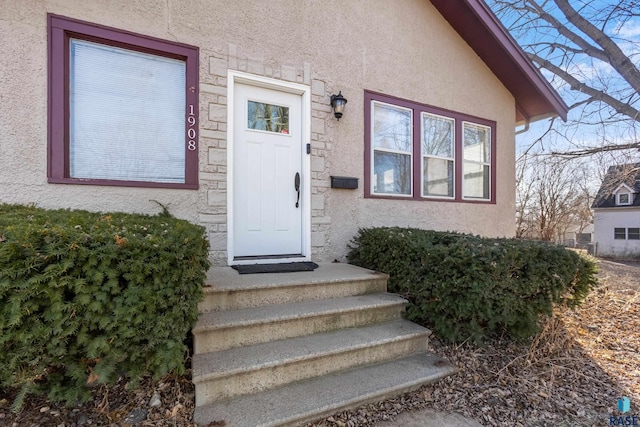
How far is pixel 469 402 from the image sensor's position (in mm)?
2342

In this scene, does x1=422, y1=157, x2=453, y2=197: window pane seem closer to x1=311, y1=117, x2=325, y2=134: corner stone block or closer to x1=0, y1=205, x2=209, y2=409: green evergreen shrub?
x1=311, y1=117, x2=325, y2=134: corner stone block

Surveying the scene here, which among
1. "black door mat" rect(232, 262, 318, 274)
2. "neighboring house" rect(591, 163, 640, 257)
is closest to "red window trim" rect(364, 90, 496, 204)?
"black door mat" rect(232, 262, 318, 274)

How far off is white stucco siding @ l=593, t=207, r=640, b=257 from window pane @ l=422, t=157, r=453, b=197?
2009cm

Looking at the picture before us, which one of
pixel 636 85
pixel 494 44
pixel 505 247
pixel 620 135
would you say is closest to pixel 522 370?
pixel 505 247

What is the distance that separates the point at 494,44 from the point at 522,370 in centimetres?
507

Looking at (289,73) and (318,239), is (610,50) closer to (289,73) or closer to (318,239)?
(289,73)

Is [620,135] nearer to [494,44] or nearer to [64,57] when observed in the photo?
[494,44]

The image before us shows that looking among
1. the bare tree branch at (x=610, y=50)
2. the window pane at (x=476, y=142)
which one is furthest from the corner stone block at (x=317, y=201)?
the bare tree branch at (x=610, y=50)

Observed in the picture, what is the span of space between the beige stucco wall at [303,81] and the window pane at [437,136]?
1.00ft

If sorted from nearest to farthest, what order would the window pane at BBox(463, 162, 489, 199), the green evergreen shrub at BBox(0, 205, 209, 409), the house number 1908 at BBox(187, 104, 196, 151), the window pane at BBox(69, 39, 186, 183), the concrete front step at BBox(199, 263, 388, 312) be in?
the green evergreen shrub at BBox(0, 205, 209, 409) → the concrete front step at BBox(199, 263, 388, 312) → the window pane at BBox(69, 39, 186, 183) → the house number 1908 at BBox(187, 104, 196, 151) → the window pane at BBox(463, 162, 489, 199)

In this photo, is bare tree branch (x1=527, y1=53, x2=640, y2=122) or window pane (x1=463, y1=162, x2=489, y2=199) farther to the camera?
bare tree branch (x1=527, y1=53, x2=640, y2=122)

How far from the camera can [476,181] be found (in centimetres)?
586

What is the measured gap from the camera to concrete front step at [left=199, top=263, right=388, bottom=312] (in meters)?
2.69

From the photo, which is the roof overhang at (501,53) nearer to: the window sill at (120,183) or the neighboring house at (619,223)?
the window sill at (120,183)
